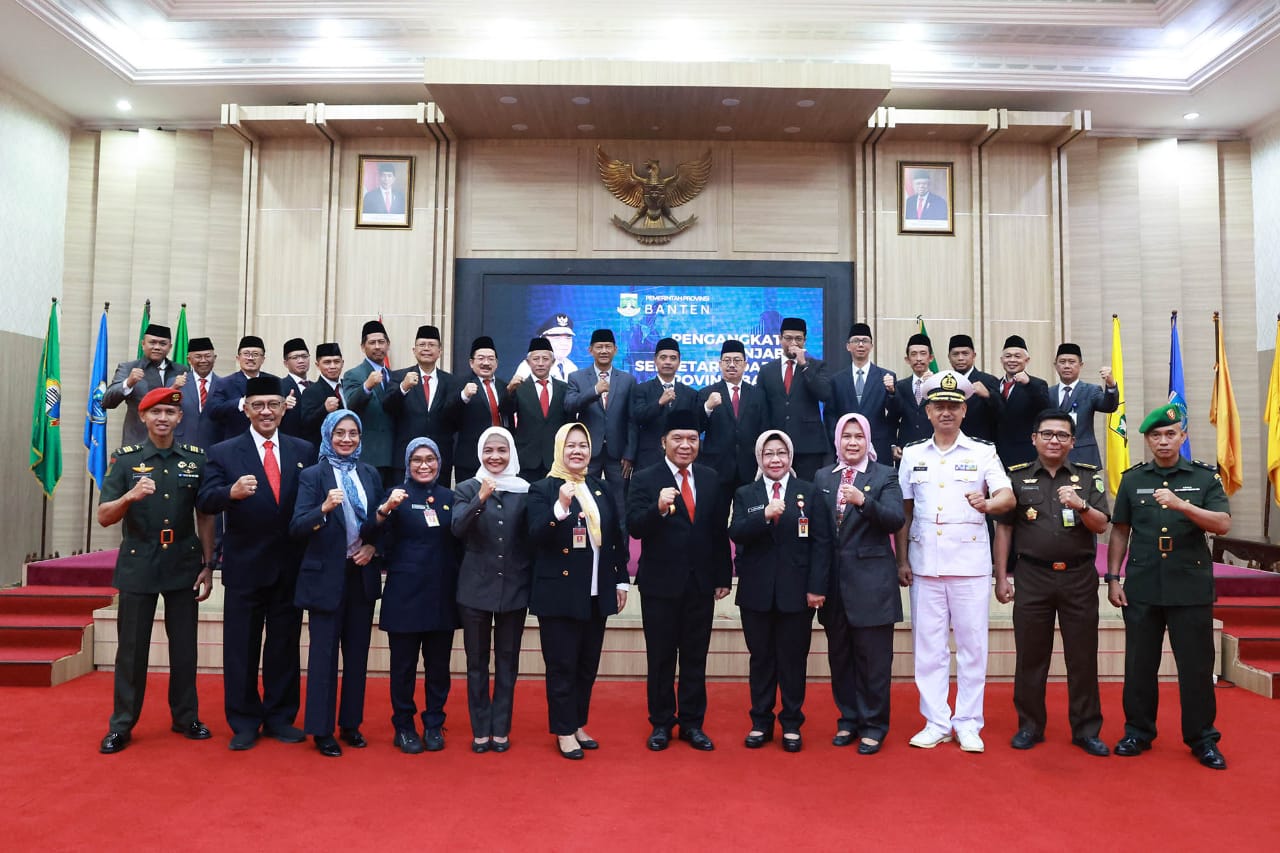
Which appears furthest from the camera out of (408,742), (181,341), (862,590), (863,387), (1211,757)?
(181,341)

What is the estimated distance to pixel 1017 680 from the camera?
451 centimetres

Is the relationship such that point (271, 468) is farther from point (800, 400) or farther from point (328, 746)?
point (800, 400)

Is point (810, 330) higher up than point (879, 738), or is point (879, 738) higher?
point (810, 330)

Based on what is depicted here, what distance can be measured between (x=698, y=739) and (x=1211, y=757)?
240 centimetres

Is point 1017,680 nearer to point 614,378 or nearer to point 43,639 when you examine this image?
point 614,378

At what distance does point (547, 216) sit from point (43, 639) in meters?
5.59

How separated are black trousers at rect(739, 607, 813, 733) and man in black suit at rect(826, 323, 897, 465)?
223 centimetres

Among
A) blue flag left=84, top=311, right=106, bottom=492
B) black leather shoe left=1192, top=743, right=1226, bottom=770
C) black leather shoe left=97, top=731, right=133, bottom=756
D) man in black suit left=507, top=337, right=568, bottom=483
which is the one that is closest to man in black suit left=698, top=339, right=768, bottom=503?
man in black suit left=507, top=337, right=568, bottom=483

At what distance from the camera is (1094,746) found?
432 centimetres

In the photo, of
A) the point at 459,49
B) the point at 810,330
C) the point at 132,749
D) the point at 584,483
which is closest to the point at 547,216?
the point at 459,49

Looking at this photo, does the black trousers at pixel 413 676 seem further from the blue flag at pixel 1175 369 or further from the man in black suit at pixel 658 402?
the blue flag at pixel 1175 369

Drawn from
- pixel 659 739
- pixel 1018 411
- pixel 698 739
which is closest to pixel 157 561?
pixel 659 739

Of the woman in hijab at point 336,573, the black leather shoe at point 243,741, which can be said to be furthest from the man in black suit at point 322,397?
the black leather shoe at point 243,741

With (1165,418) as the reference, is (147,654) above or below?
below
